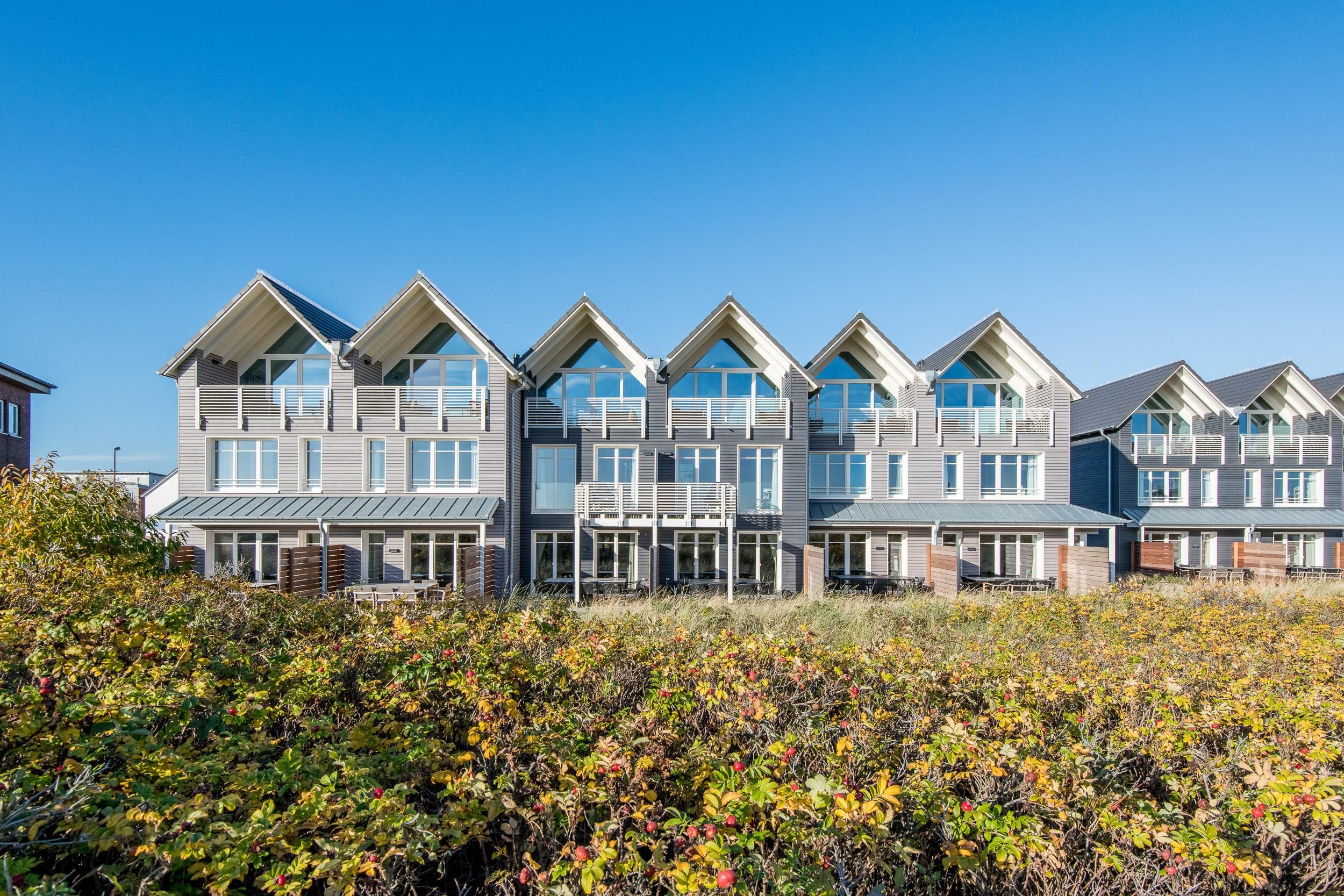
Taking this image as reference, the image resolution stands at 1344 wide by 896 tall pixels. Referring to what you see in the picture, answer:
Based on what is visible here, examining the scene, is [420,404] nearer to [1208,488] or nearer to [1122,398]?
[1122,398]

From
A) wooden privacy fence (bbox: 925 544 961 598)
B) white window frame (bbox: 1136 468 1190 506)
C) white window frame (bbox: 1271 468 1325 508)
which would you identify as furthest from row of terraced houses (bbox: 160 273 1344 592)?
white window frame (bbox: 1271 468 1325 508)

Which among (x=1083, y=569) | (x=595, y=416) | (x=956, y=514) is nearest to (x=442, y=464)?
(x=595, y=416)

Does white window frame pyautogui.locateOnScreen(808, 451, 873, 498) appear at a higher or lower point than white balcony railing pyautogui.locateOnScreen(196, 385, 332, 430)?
lower

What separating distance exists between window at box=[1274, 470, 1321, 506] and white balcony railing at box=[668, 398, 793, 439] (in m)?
22.2

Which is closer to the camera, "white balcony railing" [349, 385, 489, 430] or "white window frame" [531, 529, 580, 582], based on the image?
"white balcony railing" [349, 385, 489, 430]

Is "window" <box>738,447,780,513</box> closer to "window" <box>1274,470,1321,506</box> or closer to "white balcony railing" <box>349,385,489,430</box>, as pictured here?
"white balcony railing" <box>349,385,489,430</box>

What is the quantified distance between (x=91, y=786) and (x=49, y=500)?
10.2 m

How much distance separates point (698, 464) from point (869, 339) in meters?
7.57

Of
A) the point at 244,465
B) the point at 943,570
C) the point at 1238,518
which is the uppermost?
the point at 244,465

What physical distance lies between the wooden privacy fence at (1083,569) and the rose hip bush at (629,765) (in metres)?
13.8

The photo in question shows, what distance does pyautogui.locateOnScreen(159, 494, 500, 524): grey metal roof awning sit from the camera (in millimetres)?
18016

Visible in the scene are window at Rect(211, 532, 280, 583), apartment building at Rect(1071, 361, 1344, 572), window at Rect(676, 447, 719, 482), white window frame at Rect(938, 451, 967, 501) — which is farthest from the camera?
apartment building at Rect(1071, 361, 1344, 572)

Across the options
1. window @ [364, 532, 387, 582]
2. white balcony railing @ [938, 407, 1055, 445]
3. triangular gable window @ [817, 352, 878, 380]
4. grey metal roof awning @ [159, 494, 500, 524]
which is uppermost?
triangular gable window @ [817, 352, 878, 380]

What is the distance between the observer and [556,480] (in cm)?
2047
